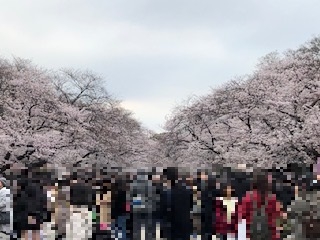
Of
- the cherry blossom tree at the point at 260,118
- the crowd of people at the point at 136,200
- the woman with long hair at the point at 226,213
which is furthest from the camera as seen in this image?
the cherry blossom tree at the point at 260,118

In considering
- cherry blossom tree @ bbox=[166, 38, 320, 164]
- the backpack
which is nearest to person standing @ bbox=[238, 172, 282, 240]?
the backpack

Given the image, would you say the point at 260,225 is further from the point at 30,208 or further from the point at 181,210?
the point at 30,208

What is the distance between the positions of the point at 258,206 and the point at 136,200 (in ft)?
3.97

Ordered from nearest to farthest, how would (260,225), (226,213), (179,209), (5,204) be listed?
(260,225) → (226,213) → (179,209) → (5,204)

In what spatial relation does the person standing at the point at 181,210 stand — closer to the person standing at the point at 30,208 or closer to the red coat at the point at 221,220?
the red coat at the point at 221,220

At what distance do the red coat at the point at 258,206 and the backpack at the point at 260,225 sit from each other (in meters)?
0.04

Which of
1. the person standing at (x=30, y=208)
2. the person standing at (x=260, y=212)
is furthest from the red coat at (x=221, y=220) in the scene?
the person standing at (x=30, y=208)

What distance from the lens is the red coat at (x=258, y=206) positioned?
4618 mm

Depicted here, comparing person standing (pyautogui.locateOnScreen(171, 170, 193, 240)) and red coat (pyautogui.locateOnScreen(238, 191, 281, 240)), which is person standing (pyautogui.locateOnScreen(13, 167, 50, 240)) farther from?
red coat (pyautogui.locateOnScreen(238, 191, 281, 240))

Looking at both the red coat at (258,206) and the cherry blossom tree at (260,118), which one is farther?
the cherry blossom tree at (260,118)

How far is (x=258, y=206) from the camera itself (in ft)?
15.8

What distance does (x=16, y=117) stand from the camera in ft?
79.6

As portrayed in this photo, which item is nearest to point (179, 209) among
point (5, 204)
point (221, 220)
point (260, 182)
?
point (221, 220)

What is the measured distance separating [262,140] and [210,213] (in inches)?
734
